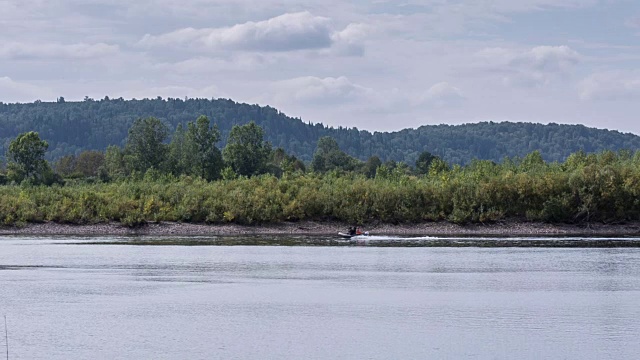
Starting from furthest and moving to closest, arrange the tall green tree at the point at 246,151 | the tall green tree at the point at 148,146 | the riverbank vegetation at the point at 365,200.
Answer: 1. the tall green tree at the point at 148,146
2. the tall green tree at the point at 246,151
3. the riverbank vegetation at the point at 365,200

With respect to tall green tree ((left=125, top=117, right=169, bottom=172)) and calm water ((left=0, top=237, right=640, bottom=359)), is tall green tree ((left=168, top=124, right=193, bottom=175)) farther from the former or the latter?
calm water ((left=0, top=237, right=640, bottom=359))

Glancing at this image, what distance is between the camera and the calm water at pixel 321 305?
34.5m

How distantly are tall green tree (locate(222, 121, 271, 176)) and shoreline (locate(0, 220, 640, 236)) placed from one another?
4173 cm

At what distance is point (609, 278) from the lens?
182 ft

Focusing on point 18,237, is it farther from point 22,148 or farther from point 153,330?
point 153,330

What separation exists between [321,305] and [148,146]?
10674cm

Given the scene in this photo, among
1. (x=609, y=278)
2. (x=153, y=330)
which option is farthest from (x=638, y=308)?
(x=153, y=330)

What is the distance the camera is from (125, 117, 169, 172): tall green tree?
147375mm

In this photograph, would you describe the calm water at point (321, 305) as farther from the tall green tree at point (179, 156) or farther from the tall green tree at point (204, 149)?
the tall green tree at point (179, 156)

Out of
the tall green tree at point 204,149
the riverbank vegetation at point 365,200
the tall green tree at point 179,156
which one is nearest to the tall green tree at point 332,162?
the tall green tree at point 179,156

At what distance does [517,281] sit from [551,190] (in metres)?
48.3

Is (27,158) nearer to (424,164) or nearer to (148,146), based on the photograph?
(148,146)

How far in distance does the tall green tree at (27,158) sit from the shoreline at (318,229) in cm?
2896

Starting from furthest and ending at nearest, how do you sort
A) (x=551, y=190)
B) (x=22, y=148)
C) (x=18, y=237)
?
(x=22, y=148) < (x=551, y=190) < (x=18, y=237)
